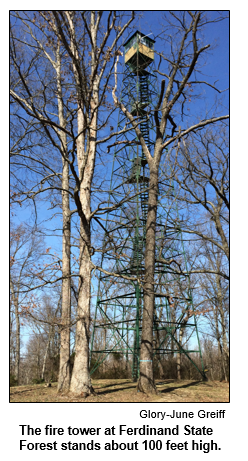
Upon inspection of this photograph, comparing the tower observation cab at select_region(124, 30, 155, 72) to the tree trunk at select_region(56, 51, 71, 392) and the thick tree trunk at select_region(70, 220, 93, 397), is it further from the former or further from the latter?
the thick tree trunk at select_region(70, 220, 93, 397)

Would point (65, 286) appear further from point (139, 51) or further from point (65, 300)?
point (139, 51)

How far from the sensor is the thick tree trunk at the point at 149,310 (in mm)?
9016

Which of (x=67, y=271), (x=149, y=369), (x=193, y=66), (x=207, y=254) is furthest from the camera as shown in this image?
(x=207, y=254)

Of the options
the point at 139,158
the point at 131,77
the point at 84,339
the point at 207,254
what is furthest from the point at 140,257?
the point at 207,254

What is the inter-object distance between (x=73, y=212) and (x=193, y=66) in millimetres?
5715

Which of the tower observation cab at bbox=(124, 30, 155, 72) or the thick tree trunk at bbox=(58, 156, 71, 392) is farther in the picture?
the tower observation cab at bbox=(124, 30, 155, 72)

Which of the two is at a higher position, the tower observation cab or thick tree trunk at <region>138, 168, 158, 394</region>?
the tower observation cab

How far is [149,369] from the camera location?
9086 millimetres

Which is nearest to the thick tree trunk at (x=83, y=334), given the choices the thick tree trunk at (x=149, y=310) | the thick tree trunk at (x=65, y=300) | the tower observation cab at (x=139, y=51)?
the thick tree trunk at (x=65, y=300)

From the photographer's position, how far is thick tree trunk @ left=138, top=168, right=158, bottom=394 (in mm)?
9016

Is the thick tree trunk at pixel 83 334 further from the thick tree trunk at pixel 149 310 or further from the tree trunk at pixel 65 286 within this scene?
the thick tree trunk at pixel 149 310

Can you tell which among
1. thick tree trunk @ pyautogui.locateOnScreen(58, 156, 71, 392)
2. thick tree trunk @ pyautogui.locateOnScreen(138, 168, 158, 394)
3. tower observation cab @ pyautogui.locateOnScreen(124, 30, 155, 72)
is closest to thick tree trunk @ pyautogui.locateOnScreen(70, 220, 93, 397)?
thick tree trunk @ pyautogui.locateOnScreen(58, 156, 71, 392)
